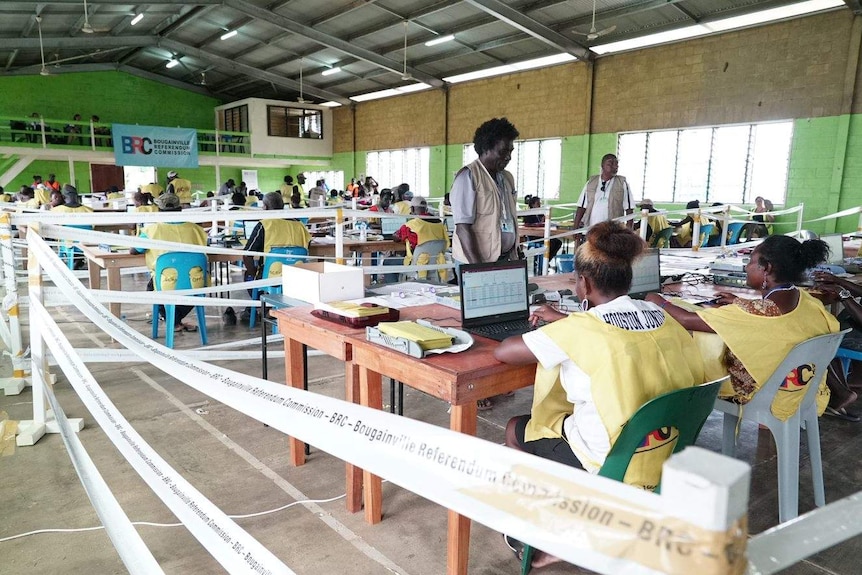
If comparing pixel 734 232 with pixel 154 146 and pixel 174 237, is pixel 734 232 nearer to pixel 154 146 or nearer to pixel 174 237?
pixel 174 237

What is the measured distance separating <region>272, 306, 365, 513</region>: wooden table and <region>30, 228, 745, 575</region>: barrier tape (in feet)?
3.63

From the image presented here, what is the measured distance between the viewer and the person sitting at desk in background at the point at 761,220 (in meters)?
8.64

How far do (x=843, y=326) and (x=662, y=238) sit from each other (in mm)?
4212

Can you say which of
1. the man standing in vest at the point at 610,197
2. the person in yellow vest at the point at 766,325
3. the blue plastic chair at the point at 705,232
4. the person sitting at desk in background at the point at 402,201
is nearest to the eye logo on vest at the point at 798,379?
the person in yellow vest at the point at 766,325

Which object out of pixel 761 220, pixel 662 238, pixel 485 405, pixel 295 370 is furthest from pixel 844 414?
pixel 761 220

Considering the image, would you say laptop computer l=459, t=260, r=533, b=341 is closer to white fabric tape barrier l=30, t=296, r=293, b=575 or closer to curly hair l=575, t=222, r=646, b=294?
curly hair l=575, t=222, r=646, b=294

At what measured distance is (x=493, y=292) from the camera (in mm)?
2176

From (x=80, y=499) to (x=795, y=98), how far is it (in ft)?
33.0

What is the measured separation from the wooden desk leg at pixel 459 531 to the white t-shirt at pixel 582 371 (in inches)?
12.2

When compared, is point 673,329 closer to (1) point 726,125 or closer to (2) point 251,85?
(1) point 726,125

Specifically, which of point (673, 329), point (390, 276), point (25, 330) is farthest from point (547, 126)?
point (673, 329)

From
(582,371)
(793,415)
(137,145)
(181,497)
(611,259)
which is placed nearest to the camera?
(181,497)

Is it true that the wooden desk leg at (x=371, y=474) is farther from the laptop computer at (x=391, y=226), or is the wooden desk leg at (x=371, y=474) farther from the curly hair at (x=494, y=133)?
the laptop computer at (x=391, y=226)

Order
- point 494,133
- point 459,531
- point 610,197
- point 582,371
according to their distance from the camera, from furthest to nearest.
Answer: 1. point 610,197
2. point 494,133
3. point 459,531
4. point 582,371
